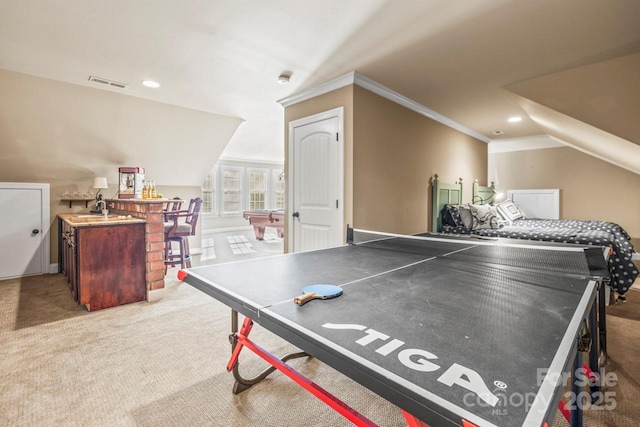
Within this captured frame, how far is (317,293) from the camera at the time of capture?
105 centimetres

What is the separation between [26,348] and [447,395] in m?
2.95

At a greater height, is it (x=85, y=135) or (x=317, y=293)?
(x=85, y=135)

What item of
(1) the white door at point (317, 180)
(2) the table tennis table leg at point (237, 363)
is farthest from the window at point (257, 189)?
(2) the table tennis table leg at point (237, 363)

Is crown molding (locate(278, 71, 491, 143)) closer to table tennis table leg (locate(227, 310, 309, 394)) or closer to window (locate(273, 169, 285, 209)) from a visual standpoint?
table tennis table leg (locate(227, 310, 309, 394))

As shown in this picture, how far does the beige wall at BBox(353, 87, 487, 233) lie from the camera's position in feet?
10.8

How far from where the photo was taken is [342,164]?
326 centimetres

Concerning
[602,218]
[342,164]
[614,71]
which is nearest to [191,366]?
[342,164]

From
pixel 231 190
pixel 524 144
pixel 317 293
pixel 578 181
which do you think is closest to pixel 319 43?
pixel 317 293

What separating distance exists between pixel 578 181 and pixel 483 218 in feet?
10.4

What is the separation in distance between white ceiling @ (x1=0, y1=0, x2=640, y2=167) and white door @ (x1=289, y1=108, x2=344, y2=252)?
0.48 meters

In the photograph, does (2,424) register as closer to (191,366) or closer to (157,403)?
(157,403)

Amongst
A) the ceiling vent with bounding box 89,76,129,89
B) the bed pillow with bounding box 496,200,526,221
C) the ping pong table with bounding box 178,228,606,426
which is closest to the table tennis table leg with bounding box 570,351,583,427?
the ping pong table with bounding box 178,228,606,426

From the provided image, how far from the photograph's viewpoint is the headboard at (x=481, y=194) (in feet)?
18.3

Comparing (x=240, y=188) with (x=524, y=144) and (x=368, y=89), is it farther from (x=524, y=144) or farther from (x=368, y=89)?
(x=524, y=144)
